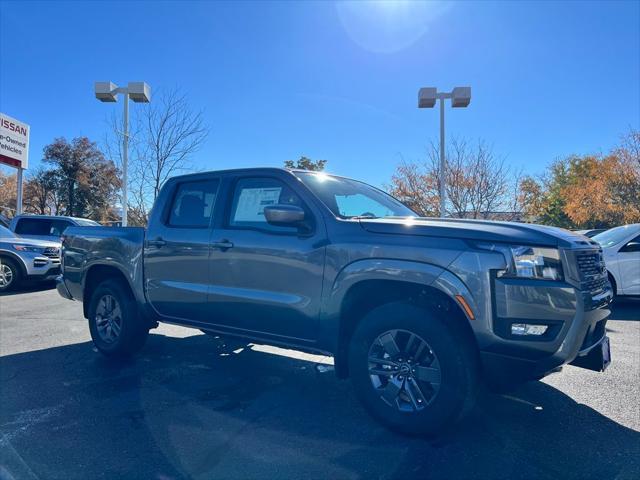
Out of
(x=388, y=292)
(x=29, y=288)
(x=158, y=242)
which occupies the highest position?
(x=158, y=242)

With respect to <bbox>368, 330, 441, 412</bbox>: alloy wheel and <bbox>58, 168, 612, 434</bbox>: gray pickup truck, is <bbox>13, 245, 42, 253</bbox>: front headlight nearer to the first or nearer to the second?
<bbox>58, 168, 612, 434</bbox>: gray pickup truck

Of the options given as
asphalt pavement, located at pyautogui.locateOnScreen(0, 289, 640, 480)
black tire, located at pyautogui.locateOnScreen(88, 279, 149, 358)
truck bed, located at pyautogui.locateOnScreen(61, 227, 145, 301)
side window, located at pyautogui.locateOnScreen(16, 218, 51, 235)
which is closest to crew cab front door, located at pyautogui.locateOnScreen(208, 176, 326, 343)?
asphalt pavement, located at pyautogui.locateOnScreen(0, 289, 640, 480)

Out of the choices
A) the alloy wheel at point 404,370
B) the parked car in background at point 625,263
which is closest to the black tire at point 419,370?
the alloy wheel at point 404,370

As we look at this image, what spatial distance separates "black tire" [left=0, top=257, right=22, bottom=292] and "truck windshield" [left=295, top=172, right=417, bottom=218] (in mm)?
9233

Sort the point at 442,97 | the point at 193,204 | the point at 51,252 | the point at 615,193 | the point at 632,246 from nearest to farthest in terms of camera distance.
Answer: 1. the point at 193,204
2. the point at 632,246
3. the point at 51,252
4. the point at 442,97
5. the point at 615,193

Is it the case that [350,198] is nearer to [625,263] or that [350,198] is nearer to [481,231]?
[481,231]

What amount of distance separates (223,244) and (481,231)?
7.14ft

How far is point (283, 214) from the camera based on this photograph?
349 cm

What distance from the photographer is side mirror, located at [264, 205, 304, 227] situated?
3.49 metres

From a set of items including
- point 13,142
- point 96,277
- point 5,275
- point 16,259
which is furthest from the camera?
point 13,142

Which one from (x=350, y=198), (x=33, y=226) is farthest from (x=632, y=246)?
(x=33, y=226)

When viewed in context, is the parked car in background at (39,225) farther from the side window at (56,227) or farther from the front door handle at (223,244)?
the front door handle at (223,244)

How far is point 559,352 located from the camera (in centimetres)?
286

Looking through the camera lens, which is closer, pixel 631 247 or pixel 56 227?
pixel 631 247
